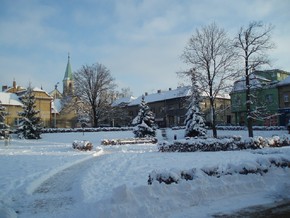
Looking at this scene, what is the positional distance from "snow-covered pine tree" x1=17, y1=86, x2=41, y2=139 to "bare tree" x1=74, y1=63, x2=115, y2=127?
12.5 meters

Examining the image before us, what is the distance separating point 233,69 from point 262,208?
25424 millimetres

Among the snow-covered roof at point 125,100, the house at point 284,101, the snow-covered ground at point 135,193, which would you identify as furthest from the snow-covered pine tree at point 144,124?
the snow-covered roof at point 125,100

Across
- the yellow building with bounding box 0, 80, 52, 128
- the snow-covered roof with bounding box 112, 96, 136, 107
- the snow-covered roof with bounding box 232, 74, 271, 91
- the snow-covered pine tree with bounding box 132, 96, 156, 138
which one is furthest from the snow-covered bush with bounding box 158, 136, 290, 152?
the snow-covered roof with bounding box 112, 96, 136, 107

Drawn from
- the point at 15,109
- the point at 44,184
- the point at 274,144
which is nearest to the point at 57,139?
the point at 15,109

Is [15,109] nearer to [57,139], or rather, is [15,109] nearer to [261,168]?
[57,139]

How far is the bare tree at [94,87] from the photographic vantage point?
176 feet

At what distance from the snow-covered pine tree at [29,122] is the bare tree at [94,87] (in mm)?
12507

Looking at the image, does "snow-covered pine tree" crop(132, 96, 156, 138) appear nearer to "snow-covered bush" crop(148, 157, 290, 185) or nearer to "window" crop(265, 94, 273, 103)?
"window" crop(265, 94, 273, 103)

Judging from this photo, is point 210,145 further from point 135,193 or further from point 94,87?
point 94,87

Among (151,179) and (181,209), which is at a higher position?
(151,179)

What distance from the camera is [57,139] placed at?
41.6 m

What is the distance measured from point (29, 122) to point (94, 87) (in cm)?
Answer: 1623

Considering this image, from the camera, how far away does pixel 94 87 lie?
177 feet

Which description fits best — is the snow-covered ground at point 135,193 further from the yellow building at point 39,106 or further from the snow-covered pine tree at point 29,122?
the yellow building at point 39,106
